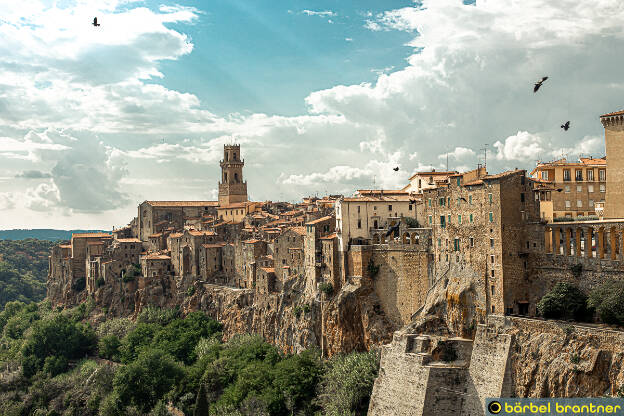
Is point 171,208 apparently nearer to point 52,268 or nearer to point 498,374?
point 52,268

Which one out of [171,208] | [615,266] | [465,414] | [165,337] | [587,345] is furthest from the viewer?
[171,208]

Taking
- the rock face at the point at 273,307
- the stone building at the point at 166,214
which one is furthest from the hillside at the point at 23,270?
the stone building at the point at 166,214

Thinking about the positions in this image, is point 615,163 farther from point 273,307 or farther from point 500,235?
point 273,307

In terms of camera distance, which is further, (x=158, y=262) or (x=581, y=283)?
(x=158, y=262)

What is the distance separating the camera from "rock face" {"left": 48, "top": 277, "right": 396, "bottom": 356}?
5047 cm

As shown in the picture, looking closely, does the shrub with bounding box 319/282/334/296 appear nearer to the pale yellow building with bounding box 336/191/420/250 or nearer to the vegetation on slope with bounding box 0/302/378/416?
the pale yellow building with bounding box 336/191/420/250

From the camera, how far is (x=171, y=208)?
3775 inches

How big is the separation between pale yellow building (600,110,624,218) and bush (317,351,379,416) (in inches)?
787

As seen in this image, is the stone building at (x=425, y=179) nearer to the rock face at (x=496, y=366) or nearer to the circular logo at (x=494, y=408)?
the rock face at (x=496, y=366)

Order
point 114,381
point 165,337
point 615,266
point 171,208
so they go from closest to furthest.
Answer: point 615,266 → point 114,381 → point 165,337 → point 171,208

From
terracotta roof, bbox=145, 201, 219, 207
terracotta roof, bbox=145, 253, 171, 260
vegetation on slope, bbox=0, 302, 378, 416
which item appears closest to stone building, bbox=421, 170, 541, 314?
vegetation on slope, bbox=0, 302, 378, 416

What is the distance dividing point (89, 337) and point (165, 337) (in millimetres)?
13004

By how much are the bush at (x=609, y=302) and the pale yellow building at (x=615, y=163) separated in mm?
10464

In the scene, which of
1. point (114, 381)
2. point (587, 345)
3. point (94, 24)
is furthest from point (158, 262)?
point (587, 345)
